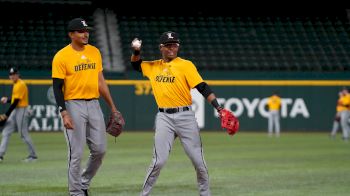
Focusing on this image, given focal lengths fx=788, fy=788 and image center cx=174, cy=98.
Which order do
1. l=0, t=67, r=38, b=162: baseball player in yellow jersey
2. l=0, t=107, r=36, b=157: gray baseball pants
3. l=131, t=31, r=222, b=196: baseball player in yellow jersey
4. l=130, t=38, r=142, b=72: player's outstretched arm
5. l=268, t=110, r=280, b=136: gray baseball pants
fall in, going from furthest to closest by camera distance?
l=268, t=110, r=280, b=136: gray baseball pants
l=0, t=107, r=36, b=157: gray baseball pants
l=0, t=67, r=38, b=162: baseball player in yellow jersey
l=130, t=38, r=142, b=72: player's outstretched arm
l=131, t=31, r=222, b=196: baseball player in yellow jersey

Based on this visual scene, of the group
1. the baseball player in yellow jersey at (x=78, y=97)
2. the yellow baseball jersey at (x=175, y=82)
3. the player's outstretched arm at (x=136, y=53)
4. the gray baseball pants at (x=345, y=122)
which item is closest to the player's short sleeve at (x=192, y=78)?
the yellow baseball jersey at (x=175, y=82)

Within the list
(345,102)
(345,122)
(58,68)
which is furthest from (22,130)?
(345,102)

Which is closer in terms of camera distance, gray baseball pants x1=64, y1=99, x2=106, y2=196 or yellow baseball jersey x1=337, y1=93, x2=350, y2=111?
gray baseball pants x1=64, y1=99, x2=106, y2=196

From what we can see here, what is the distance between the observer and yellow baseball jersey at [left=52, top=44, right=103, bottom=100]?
386 inches

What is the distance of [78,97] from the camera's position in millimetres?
9930

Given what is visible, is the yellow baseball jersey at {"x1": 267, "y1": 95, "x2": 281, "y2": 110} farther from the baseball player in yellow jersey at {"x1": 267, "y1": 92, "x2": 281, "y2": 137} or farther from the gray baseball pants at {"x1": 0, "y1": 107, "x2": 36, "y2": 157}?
the gray baseball pants at {"x1": 0, "y1": 107, "x2": 36, "y2": 157}

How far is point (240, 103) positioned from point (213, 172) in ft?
65.8

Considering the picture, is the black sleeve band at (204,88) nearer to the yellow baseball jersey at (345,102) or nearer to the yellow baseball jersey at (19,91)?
the yellow baseball jersey at (19,91)

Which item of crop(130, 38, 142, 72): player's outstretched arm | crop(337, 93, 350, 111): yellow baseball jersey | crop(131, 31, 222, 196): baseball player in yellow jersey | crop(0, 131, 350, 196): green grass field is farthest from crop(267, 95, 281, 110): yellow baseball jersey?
crop(131, 31, 222, 196): baseball player in yellow jersey

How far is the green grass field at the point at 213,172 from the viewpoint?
12016 mm

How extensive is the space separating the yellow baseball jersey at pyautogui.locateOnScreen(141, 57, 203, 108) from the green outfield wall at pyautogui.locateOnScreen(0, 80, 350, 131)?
78.5ft

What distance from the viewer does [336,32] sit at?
1492 inches

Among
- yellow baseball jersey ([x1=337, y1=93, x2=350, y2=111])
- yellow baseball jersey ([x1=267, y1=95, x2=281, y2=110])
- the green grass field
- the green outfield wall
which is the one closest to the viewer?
the green grass field

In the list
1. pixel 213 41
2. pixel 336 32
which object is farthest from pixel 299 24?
pixel 213 41
